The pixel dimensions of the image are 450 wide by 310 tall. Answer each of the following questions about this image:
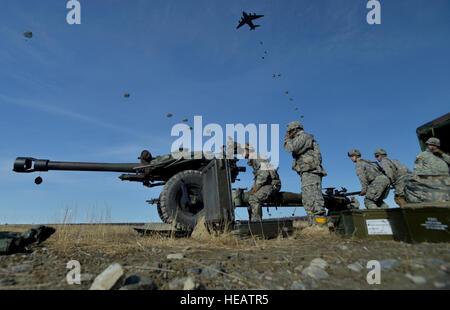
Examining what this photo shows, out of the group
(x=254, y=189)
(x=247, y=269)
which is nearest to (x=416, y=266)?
(x=247, y=269)

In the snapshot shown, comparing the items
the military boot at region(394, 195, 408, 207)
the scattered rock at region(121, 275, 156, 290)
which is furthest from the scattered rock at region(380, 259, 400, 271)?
the military boot at region(394, 195, 408, 207)

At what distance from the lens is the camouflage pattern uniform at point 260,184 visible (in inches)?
234

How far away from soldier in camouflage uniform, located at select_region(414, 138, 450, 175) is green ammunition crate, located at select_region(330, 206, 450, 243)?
1405 millimetres

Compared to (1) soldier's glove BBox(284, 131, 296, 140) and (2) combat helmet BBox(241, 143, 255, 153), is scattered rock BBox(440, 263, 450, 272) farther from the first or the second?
(2) combat helmet BBox(241, 143, 255, 153)

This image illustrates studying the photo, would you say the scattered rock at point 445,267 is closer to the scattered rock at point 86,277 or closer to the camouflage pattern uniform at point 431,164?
the scattered rock at point 86,277

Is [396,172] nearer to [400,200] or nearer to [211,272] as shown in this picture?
[400,200]

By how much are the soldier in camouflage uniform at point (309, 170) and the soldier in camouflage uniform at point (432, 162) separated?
5.04 ft

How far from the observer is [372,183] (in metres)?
6.99

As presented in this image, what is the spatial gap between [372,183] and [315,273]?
6.35 metres

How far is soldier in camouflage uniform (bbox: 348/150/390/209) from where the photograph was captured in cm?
686

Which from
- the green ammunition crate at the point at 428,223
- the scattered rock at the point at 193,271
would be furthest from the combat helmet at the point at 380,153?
the scattered rock at the point at 193,271

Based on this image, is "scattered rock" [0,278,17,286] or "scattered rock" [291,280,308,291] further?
"scattered rock" [0,278,17,286]

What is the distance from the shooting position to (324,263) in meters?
1.98
